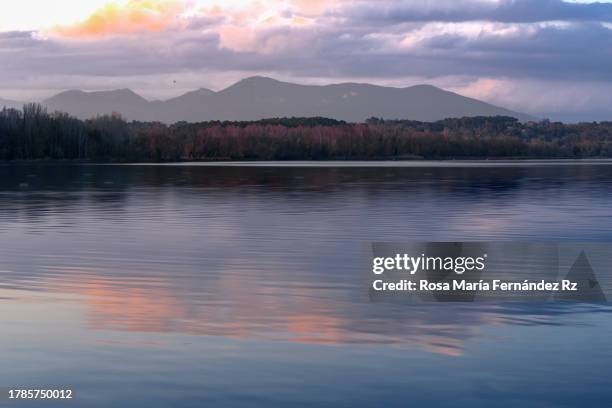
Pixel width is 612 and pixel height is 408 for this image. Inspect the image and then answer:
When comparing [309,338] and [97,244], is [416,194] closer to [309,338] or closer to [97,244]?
[97,244]

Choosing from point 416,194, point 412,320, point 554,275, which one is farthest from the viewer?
point 416,194

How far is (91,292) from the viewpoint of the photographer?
978 inches

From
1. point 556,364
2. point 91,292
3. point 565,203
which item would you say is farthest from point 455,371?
point 565,203

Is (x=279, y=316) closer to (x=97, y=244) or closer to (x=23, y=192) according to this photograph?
(x=97, y=244)

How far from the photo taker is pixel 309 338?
1908cm

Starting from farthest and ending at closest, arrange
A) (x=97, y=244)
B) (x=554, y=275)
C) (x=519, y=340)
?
1. (x=97, y=244)
2. (x=554, y=275)
3. (x=519, y=340)

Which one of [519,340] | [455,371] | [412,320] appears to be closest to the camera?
[455,371]

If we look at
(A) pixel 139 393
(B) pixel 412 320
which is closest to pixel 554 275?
(B) pixel 412 320

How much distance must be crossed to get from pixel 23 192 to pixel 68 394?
69.9 m

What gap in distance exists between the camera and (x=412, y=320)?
2091 cm

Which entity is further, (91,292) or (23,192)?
(23,192)

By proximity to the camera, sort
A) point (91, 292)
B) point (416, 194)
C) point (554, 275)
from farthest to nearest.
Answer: point (416, 194) → point (554, 275) → point (91, 292)

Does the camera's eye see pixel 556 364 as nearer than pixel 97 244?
Yes

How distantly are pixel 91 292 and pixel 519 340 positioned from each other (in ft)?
36.4
